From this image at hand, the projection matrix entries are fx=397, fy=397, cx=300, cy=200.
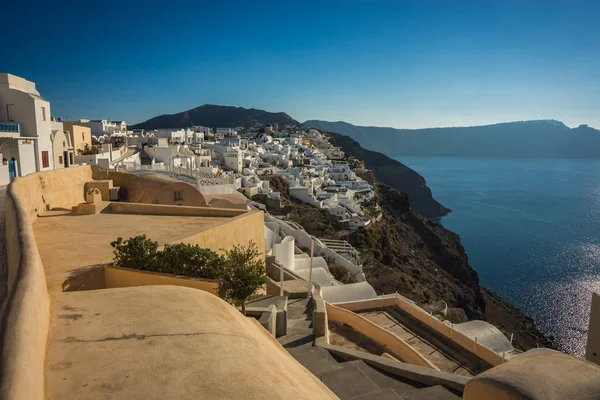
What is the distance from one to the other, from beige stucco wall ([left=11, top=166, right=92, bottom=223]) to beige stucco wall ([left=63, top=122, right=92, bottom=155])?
16370 millimetres

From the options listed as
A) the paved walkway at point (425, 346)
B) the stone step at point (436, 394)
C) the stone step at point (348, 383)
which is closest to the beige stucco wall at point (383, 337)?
the paved walkway at point (425, 346)

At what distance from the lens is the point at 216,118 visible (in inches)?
6860

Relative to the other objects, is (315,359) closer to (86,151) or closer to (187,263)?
(187,263)

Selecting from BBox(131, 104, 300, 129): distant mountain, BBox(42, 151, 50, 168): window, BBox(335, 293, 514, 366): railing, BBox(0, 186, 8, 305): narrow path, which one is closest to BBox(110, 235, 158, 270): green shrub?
BBox(0, 186, 8, 305): narrow path

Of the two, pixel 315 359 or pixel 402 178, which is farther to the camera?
pixel 402 178

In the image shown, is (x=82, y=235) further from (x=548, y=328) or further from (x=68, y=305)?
(x=548, y=328)

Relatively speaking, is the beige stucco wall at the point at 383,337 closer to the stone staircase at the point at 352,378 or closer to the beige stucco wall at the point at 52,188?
the stone staircase at the point at 352,378

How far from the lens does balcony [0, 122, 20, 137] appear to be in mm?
16250

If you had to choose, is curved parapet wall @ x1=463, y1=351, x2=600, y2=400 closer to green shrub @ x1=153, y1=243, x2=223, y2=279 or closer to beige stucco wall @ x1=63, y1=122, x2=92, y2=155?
green shrub @ x1=153, y1=243, x2=223, y2=279

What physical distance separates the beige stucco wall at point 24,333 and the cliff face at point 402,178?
89.9 meters

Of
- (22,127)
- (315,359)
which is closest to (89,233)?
(315,359)

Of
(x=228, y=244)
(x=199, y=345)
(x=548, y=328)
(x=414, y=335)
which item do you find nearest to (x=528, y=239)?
(x=548, y=328)

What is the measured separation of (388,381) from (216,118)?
578 feet

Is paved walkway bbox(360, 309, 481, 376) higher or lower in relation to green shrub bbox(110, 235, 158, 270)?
lower
